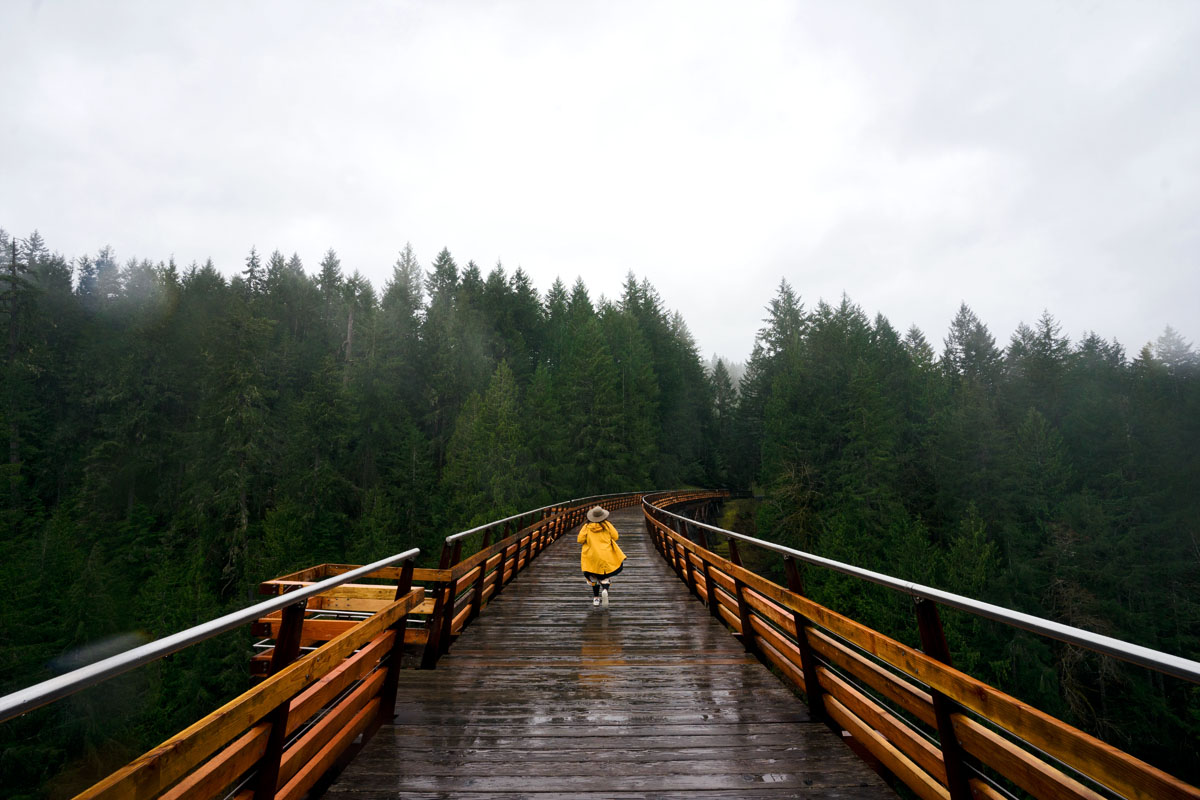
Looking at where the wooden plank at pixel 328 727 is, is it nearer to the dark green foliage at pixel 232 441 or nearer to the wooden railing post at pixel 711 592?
the wooden railing post at pixel 711 592

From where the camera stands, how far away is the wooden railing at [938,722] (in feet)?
5.93

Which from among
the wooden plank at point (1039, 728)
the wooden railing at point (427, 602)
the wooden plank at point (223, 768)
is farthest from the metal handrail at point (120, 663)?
the wooden plank at point (1039, 728)

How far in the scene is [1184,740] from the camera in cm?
2469

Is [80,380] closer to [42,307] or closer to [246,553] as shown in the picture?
[42,307]

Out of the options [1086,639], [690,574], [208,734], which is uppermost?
[1086,639]

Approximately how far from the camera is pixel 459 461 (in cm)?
3509

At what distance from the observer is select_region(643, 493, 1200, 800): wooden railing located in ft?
5.93

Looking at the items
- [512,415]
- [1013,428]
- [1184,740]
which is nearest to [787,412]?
[1013,428]

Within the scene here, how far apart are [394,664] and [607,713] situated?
1.75 meters

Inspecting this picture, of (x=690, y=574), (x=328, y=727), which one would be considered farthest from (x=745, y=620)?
(x=328, y=727)

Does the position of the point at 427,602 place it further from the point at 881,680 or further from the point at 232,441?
the point at 232,441

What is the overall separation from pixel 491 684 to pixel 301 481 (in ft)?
114

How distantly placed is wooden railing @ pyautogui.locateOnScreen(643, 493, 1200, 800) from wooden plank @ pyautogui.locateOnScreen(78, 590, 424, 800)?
2.83 metres

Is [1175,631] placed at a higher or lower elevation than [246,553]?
lower
